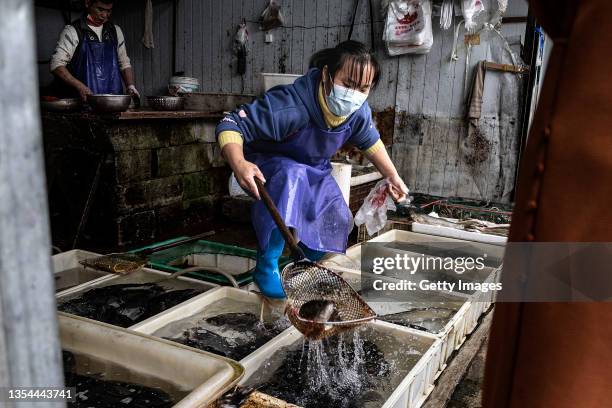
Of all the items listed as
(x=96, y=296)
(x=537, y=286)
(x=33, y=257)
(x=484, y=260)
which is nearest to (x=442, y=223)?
(x=484, y=260)

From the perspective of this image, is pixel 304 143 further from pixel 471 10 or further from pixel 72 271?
pixel 471 10

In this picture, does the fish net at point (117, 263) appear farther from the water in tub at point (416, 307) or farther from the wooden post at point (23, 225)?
the wooden post at point (23, 225)

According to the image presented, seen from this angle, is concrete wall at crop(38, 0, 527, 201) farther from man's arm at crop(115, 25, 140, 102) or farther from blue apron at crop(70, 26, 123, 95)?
blue apron at crop(70, 26, 123, 95)

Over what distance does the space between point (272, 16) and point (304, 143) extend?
499cm

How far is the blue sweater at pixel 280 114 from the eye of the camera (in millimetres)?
3131

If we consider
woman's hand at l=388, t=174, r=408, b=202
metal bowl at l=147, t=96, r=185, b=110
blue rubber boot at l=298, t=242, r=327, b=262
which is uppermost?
metal bowl at l=147, t=96, r=185, b=110

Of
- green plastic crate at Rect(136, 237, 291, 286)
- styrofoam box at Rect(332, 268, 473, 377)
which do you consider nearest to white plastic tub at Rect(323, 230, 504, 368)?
styrofoam box at Rect(332, 268, 473, 377)

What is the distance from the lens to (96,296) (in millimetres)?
3309

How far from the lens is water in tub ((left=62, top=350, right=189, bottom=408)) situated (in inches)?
79.8

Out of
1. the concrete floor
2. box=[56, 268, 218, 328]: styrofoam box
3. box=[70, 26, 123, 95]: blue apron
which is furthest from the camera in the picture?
box=[70, 26, 123, 95]: blue apron

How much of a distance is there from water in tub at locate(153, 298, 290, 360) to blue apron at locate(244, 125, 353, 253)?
445 millimetres

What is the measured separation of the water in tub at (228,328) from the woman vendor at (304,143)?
17 centimetres

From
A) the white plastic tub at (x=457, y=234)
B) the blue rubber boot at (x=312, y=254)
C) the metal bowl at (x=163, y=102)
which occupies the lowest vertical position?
the white plastic tub at (x=457, y=234)

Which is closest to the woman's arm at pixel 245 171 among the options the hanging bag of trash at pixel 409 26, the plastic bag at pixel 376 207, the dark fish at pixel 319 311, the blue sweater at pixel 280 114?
the blue sweater at pixel 280 114
